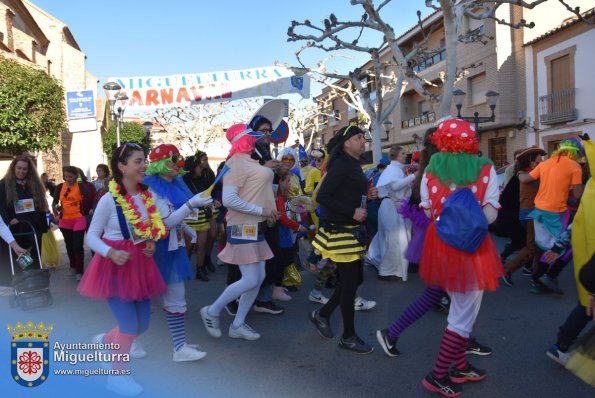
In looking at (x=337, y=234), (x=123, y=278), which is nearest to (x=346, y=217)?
(x=337, y=234)

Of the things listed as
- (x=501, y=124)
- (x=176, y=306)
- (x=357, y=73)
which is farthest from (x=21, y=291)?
(x=501, y=124)

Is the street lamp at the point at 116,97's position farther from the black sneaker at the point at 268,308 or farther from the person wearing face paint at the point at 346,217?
the person wearing face paint at the point at 346,217

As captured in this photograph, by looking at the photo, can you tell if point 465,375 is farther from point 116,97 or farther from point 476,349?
point 116,97

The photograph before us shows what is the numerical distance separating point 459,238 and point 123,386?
239 centimetres

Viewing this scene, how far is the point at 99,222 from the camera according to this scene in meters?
3.16

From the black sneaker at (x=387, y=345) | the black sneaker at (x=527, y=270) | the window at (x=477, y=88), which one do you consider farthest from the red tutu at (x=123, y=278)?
the window at (x=477, y=88)

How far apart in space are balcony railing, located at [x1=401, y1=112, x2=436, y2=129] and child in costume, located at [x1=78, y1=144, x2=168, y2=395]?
2707 cm

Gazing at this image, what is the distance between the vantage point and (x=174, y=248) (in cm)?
362

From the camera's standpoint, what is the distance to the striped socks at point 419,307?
3.46m

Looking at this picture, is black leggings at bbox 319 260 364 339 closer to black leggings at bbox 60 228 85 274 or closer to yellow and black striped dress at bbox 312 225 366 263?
yellow and black striped dress at bbox 312 225 366 263

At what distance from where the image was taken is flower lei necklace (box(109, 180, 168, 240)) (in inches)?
126

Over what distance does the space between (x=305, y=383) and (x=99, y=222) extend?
1820mm

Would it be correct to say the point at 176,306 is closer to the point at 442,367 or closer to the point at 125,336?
the point at 125,336

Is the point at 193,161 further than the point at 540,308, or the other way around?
the point at 193,161
